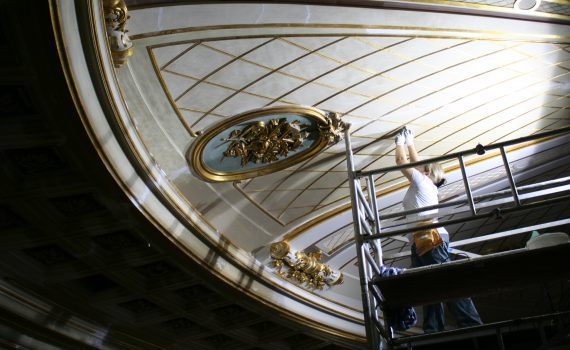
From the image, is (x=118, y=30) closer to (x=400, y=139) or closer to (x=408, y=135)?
(x=400, y=139)

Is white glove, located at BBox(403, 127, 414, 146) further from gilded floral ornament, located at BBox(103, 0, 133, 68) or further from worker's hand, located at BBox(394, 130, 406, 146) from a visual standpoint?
gilded floral ornament, located at BBox(103, 0, 133, 68)

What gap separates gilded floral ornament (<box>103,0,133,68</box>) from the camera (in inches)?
226

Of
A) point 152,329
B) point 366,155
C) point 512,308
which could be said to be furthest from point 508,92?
point 512,308

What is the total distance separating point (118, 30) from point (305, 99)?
2646 millimetres

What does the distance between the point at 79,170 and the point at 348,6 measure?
3.30 metres

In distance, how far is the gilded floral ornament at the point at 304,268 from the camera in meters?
10.1

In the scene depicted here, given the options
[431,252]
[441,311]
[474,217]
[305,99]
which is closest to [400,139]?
[305,99]

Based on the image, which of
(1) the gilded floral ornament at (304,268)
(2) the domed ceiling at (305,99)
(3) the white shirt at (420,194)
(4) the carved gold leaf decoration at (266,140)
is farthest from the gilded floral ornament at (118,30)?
(1) the gilded floral ornament at (304,268)

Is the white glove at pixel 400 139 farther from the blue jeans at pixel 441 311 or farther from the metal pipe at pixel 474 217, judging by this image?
the metal pipe at pixel 474 217

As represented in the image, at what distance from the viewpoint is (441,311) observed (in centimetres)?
620

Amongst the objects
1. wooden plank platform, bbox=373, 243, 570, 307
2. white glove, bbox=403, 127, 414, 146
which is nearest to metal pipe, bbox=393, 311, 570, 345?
wooden plank platform, bbox=373, 243, 570, 307

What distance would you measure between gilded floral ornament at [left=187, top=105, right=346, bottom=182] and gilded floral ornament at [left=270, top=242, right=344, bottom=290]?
1.94 meters

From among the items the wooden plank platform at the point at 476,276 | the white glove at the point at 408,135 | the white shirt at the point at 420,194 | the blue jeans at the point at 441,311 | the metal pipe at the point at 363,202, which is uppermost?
the white glove at the point at 408,135

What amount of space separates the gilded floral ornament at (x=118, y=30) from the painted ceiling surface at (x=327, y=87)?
20cm
